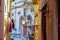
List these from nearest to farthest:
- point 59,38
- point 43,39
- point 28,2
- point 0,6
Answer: point 59,38 < point 0,6 < point 43,39 < point 28,2

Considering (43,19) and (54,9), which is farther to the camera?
(43,19)

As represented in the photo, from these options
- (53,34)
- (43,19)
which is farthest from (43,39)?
(53,34)

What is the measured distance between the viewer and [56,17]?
3.18 metres

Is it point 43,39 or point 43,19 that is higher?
point 43,19

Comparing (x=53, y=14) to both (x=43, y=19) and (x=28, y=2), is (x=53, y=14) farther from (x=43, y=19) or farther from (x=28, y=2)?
(x=28, y=2)

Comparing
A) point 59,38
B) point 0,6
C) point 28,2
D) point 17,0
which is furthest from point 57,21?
point 17,0

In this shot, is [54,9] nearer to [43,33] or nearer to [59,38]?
[59,38]

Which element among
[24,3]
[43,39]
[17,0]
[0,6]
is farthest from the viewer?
[17,0]

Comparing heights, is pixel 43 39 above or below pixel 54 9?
below

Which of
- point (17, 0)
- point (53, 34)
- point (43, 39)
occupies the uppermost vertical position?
point (17, 0)

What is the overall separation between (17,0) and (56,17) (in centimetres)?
1156

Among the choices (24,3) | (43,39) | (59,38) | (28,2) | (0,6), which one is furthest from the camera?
(24,3)

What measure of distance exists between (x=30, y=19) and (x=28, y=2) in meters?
1.17

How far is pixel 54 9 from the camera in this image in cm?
321
